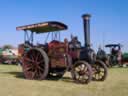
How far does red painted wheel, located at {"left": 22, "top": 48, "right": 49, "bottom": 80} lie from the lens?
44.4ft

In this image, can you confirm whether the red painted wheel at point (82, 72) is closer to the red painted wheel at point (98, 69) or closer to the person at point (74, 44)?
the person at point (74, 44)

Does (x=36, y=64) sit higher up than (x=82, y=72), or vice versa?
(x=36, y=64)

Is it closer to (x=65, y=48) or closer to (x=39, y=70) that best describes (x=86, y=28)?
(x=65, y=48)

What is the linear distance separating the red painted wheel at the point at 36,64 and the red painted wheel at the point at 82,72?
127 cm

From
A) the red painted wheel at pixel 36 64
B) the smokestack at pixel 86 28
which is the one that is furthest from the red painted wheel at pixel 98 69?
the red painted wheel at pixel 36 64

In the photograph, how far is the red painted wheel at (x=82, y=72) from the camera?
1247 centimetres

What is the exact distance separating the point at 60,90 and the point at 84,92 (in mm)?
823

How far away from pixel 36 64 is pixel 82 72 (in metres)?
2.34

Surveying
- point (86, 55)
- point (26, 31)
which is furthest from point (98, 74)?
point (26, 31)

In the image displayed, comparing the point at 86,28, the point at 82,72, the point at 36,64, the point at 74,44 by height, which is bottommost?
the point at 82,72

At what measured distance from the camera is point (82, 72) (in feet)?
42.1

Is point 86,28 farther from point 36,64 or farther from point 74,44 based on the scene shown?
point 36,64

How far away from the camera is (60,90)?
1054 cm

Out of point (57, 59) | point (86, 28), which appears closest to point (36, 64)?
point (57, 59)
